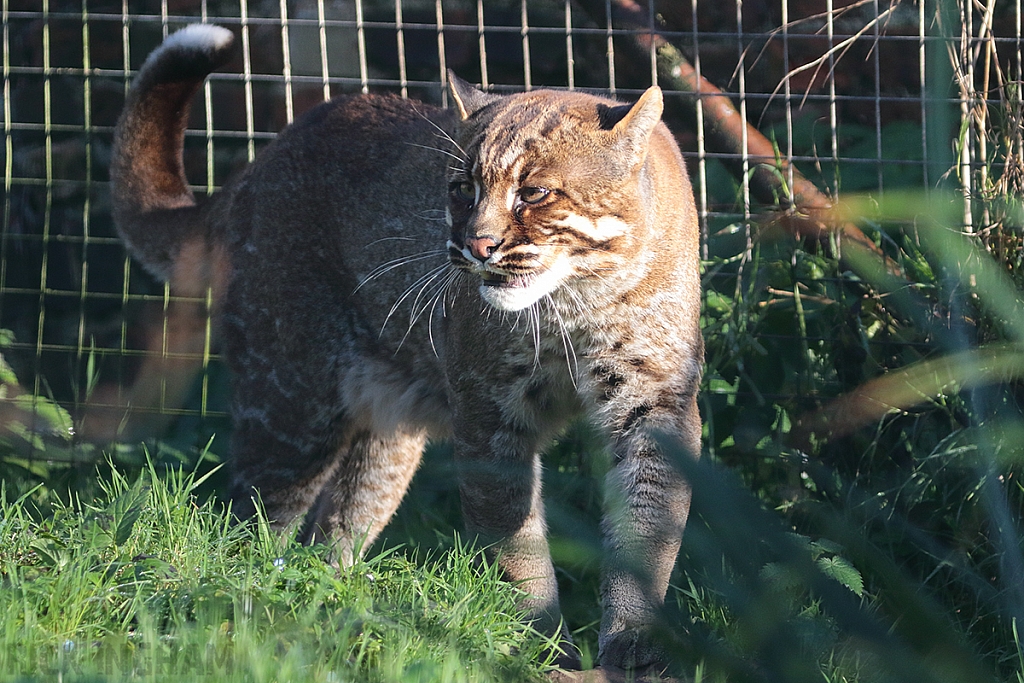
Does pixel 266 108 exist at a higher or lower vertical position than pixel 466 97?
Result: lower

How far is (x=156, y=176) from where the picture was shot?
4285mm

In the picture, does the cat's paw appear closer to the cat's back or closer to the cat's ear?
the cat's back

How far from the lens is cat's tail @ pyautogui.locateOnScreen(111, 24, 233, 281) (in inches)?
164

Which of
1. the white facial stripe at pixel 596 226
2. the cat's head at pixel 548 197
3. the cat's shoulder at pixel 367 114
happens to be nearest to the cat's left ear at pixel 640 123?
the cat's head at pixel 548 197

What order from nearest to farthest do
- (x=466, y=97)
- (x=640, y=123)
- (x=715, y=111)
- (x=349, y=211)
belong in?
(x=640, y=123)
(x=466, y=97)
(x=349, y=211)
(x=715, y=111)

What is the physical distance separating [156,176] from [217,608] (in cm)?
246

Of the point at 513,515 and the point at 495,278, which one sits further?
the point at 513,515

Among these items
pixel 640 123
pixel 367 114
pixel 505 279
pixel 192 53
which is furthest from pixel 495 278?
pixel 192 53

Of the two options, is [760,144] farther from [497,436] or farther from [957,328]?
[957,328]

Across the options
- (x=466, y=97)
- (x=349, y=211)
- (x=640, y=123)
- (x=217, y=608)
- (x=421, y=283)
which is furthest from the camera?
(x=349, y=211)

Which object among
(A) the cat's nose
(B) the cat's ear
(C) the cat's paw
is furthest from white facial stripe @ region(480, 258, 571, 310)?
(C) the cat's paw

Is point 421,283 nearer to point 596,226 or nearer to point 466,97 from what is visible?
point 466,97

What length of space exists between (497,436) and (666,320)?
0.63 m

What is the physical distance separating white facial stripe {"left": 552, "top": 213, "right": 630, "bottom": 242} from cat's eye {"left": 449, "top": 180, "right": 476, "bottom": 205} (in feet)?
0.95
